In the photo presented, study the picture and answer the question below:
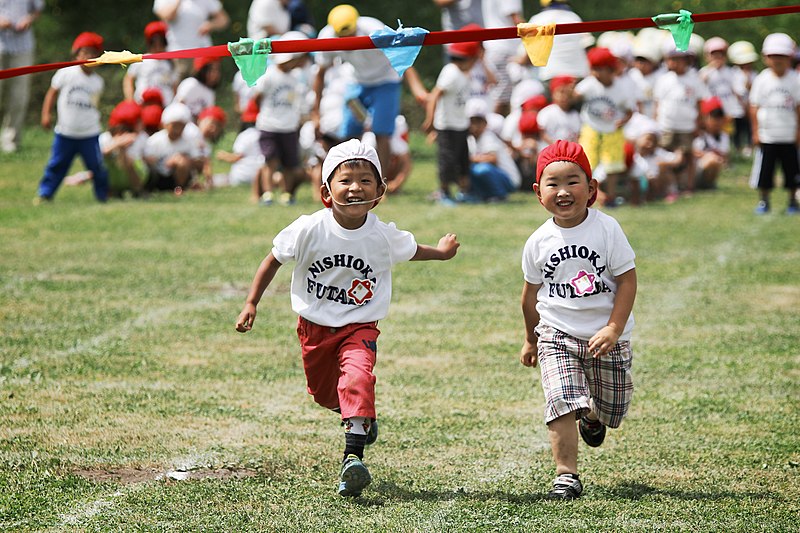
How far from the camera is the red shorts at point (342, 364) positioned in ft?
15.0

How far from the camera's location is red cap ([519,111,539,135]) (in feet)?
48.0

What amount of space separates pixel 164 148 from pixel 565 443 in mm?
10298

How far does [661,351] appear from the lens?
711 centimetres

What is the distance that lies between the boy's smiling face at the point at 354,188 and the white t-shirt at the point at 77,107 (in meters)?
9.12

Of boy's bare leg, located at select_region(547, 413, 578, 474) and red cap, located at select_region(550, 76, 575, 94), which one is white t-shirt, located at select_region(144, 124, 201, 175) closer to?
red cap, located at select_region(550, 76, 575, 94)

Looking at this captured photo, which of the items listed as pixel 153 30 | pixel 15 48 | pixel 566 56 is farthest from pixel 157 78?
pixel 566 56

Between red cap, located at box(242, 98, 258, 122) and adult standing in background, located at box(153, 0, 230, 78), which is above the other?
adult standing in background, located at box(153, 0, 230, 78)

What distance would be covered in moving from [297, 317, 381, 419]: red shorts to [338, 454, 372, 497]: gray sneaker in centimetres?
18

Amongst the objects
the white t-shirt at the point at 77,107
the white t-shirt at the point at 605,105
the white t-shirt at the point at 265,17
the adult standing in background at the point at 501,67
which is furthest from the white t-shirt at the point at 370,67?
the adult standing in background at the point at 501,67

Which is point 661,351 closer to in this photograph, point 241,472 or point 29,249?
point 241,472

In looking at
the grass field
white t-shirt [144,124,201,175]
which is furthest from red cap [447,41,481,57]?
white t-shirt [144,124,201,175]

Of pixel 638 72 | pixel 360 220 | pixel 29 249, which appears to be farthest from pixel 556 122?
pixel 360 220

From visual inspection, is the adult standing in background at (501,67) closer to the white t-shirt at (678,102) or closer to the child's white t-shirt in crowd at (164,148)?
the white t-shirt at (678,102)

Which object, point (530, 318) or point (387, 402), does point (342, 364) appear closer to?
point (530, 318)
